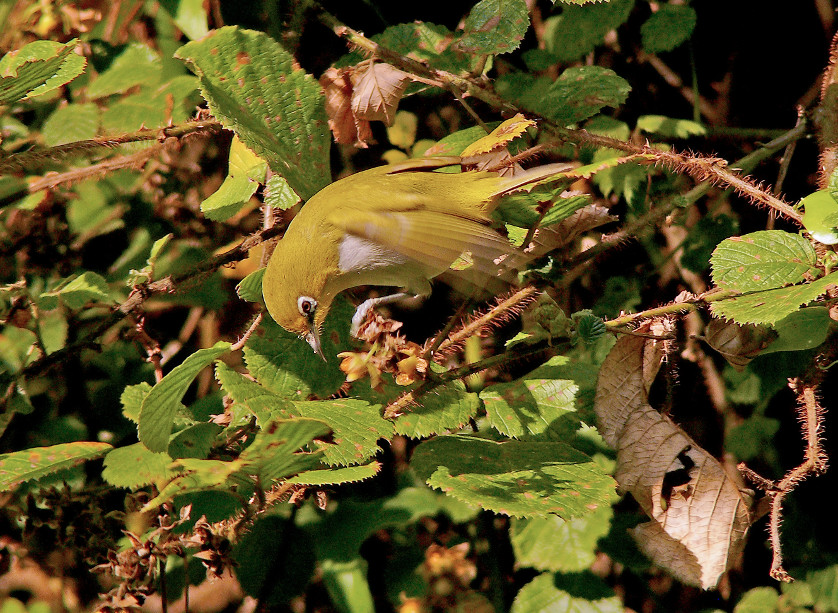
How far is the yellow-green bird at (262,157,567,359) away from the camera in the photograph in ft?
4.84

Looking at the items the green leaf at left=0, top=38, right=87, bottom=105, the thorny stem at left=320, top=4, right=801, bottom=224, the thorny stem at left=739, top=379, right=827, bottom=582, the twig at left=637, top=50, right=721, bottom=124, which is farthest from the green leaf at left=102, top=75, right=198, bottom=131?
the thorny stem at left=739, top=379, right=827, bottom=582

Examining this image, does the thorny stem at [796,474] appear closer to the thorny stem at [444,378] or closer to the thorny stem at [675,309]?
the thorny stem at [675,309]

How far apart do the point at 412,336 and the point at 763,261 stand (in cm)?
124

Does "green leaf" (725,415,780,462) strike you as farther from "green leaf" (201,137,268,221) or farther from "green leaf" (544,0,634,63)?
"green leaf" (201,137,268,221)

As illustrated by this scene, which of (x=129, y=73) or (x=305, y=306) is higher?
(x=129, y=73)

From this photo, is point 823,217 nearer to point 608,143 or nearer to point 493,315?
point 608,143

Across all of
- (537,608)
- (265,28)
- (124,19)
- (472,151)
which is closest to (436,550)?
(537,608)

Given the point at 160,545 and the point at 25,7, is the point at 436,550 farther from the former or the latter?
the point at 25,7

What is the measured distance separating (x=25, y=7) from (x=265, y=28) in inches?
33.0

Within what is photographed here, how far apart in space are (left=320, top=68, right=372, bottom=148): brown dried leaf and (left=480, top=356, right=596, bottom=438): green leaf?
0.70 metres

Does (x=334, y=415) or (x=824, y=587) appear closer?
(x=334, y=415)

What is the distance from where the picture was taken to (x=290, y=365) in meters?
1.43

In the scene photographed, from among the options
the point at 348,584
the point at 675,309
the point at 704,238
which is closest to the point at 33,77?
the point at 675,309

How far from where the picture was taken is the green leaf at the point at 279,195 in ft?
5.01
